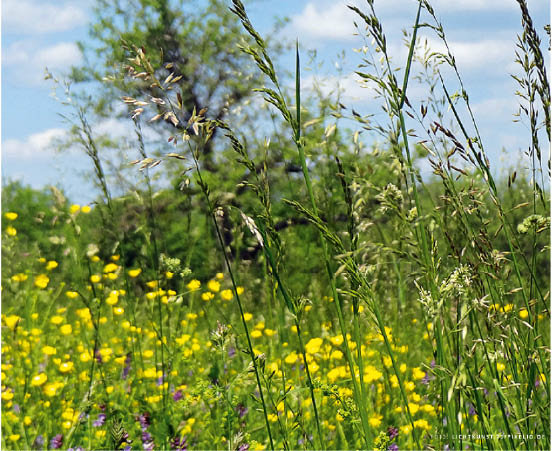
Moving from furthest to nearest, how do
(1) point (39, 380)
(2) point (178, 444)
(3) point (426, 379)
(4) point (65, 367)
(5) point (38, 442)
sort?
1. (4) point (65, 367)
2. (1) point (39, 380)
3. (3) point (426, 379)
4. (5) point (38, 442)
5. (2) point (178, 444)

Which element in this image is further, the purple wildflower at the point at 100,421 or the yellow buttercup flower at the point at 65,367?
the yellow buttercup flower at the point at 65,367

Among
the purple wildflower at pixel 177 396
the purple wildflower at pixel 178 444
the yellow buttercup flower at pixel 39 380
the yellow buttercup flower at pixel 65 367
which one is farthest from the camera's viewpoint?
the yellow buttercup flower at pixel 65 367

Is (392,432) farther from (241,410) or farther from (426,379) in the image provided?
(241,410)

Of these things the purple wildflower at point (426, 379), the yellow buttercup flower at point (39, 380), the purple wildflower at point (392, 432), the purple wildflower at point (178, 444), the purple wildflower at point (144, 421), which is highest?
the yellow buttercup flower at point (39, 380)

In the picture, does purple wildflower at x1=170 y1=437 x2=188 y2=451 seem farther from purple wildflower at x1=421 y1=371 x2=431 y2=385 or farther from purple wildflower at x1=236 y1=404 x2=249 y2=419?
purple wildflower at x1=421 y1=371 x2=431 y2=385

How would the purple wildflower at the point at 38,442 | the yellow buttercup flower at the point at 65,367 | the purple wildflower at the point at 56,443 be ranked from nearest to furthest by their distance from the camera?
the purple wildflower at the point at 56,443 → the purple wildflower at the point at 38,442 → the yellow buttercup flower at the point at 65,367

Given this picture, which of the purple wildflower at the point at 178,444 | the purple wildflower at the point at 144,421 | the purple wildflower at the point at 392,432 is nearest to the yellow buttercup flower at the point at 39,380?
the purple wildflower at the point at 144,421

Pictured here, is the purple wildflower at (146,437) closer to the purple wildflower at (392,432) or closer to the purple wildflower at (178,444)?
the purple wildflower at (178,444)

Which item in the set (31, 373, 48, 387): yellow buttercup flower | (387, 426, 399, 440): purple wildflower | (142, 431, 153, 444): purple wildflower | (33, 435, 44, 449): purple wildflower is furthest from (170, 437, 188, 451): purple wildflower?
(31, 373, 48, 387): yellow buttercup flower

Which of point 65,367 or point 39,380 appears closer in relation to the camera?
point 39,380

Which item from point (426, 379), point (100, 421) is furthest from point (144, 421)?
point (426, 379)

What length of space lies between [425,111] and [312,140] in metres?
6.40

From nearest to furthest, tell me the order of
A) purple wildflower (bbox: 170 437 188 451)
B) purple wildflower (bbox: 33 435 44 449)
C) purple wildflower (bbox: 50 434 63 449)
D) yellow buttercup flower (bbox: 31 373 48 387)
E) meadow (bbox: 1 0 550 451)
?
meadow (bbox: 1 0 550 451), purple wildflower (bbox: 170 437 188 451), purple wildflower (bbox: 50 434 63 449), purple wildflower (bbox: 33 435 44 449), yellow buttercup flower (bbox: 31 373 48 387)

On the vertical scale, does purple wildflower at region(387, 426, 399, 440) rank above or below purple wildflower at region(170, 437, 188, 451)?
Answer: below
